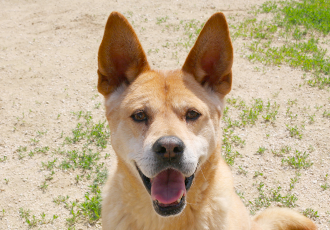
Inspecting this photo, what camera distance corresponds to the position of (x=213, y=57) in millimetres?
3084

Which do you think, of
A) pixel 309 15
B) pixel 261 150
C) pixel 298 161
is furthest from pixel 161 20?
pixel 298 161

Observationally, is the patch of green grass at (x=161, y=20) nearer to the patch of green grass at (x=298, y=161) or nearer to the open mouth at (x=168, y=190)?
the patch of green grass at (x=298, y=161)

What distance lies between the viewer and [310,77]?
6.95 metres

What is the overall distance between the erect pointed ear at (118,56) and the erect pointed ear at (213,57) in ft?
1.80

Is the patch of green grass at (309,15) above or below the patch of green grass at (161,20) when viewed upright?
above

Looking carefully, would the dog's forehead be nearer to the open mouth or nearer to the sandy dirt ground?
the open mouth

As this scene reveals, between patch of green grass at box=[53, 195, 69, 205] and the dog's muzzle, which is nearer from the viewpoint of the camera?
the dog's muzzle

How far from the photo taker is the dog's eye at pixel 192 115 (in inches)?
111

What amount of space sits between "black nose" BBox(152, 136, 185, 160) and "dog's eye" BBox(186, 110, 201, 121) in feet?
1.55

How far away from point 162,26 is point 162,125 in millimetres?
7456

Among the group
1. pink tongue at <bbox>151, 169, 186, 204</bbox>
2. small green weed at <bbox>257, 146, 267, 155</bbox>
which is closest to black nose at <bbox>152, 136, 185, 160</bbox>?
pink tongue at <bbox>151, 169, 186, 204</bbox>

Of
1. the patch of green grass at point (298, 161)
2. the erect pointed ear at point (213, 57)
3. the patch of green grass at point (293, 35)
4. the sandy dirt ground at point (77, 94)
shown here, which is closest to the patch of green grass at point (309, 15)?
the patch of green grass at point (293, 35)

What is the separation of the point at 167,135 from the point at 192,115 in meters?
0.50

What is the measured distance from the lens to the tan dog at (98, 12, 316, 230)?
2.51m
